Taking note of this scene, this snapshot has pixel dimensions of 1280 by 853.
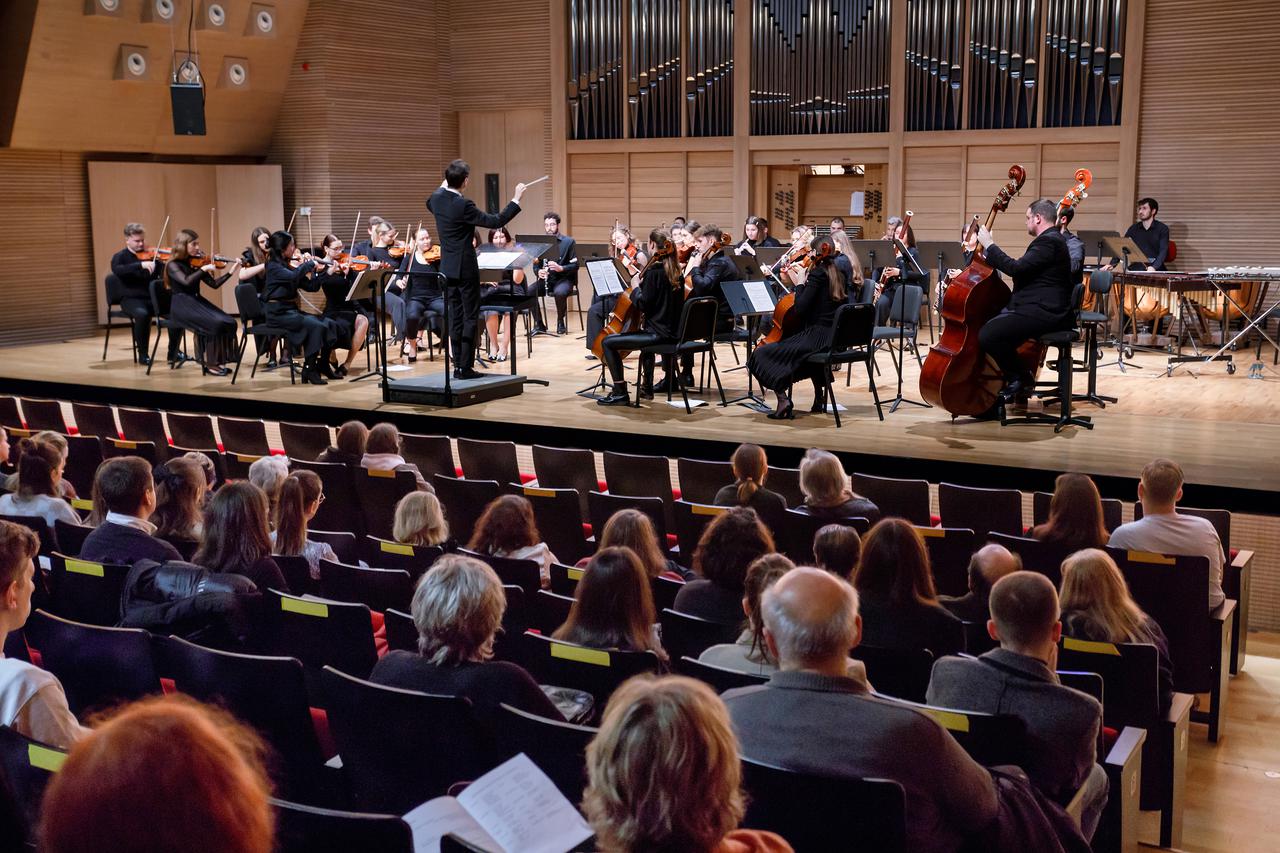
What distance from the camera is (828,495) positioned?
4.84 meters

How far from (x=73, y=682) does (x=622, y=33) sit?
39.4 ft

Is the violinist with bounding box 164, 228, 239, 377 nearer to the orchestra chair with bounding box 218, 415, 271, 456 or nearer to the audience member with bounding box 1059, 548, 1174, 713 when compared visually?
the orchestra chair with bounding box 218, 415, 271, 456

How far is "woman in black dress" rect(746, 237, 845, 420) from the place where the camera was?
7719 millimetres

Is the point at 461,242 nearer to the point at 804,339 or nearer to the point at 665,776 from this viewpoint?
the point at 804,339

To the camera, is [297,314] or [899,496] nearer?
[899,496]

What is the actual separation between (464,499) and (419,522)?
0.89m

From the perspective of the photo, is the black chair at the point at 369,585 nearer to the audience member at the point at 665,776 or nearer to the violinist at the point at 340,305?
the audience member at the point at 665,776

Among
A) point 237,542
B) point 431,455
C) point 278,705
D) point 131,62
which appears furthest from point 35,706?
point 131,62

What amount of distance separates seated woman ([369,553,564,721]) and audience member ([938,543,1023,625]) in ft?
A: 4.66

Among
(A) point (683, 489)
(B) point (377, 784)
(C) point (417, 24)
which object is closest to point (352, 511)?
(A) point (683, 489)

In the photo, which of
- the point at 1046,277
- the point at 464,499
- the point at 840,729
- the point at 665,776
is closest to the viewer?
the point at 665,776

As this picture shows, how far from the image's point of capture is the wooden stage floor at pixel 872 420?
20.9ft

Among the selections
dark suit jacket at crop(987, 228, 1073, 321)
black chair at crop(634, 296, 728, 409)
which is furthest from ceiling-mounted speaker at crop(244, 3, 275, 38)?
dark suit jacket at crop(987, 228, 1073, 321)

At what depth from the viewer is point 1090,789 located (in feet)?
9.02
